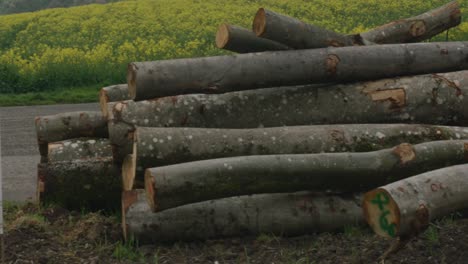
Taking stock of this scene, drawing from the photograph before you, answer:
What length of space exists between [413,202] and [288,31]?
2365mm

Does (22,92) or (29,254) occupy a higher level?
(29,254)

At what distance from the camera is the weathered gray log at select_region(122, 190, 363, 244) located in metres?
5.70

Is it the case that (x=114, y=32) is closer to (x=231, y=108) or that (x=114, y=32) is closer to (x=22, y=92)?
(x=22, y=92)

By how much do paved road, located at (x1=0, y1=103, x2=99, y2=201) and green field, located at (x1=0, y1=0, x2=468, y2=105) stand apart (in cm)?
114

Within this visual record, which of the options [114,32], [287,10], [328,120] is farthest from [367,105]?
[287,10]

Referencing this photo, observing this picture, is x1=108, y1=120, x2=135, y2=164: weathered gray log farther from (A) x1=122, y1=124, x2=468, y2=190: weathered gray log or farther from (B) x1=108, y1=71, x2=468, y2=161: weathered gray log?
(A) x1=122, y1=124, x2=468, y2=190: weathered gray log

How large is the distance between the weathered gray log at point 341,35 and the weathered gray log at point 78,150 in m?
1.72

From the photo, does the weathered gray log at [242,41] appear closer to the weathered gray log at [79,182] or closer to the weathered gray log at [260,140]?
the weathered gray log at [260,140]

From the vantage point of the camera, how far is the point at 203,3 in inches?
1129

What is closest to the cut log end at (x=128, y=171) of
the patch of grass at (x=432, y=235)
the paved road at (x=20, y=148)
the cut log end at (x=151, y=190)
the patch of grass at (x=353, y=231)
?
the cut log end at (x=151, y=190)

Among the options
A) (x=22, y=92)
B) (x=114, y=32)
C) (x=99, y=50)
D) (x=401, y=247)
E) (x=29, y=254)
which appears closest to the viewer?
(x=401, y=247)

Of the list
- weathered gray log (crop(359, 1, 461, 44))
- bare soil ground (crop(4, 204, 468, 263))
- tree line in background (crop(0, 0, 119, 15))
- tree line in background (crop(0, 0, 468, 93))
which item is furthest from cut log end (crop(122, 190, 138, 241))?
tree line in background (crop(0, 0, 119, 15))

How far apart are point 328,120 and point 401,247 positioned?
193 centimetres

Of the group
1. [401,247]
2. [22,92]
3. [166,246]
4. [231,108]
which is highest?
[231,108]
